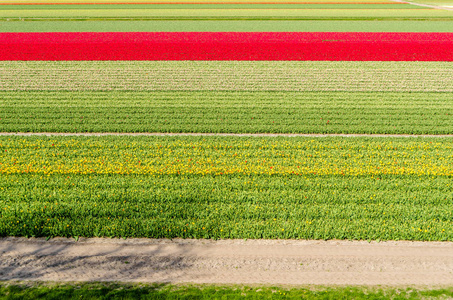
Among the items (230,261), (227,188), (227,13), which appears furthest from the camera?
(227,13)

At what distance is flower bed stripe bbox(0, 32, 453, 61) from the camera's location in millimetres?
30219

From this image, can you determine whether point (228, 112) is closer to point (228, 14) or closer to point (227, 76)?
point (227, 76)

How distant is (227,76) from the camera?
25047 mm

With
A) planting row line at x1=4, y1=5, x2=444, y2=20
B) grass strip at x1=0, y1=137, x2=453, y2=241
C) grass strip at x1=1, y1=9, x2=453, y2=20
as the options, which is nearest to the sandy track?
grass strip at x1=0, y1=137, x2=453, y2=241

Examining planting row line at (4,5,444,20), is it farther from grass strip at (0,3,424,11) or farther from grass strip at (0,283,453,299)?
grass strip at (0,283,453,299)

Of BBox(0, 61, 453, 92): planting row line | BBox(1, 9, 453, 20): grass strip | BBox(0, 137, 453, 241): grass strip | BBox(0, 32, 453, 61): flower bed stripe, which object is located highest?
BBox(1, 9, 453, 20): grass strip

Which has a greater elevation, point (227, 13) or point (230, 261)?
point (227, 13)

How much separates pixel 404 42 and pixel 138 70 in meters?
24.3

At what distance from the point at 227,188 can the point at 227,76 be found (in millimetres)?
14766

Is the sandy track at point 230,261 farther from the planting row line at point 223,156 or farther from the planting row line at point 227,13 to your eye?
the planting row line at point 227,13

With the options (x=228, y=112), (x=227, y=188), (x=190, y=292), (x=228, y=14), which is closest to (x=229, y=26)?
(x=228, y=14)

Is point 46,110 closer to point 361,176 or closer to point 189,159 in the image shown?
point 189,159

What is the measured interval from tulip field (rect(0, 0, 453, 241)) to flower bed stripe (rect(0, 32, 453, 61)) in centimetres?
27

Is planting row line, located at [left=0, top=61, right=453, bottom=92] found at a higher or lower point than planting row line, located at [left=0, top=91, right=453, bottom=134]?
higher
